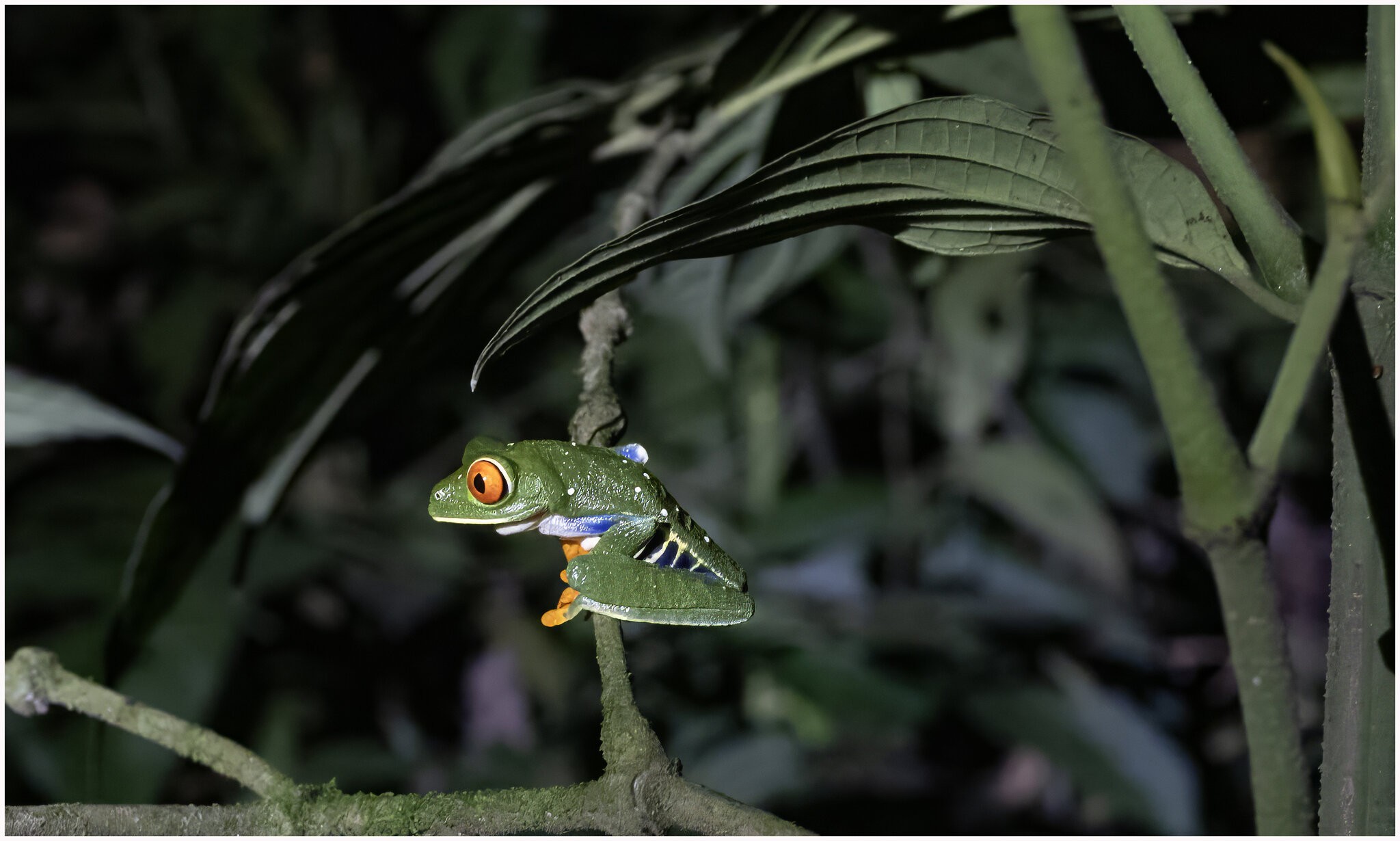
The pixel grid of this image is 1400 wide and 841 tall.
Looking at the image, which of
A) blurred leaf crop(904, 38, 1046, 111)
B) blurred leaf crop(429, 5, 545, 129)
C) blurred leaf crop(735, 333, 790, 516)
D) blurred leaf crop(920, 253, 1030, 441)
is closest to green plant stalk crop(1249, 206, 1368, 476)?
blurred leaf crop(904, 38, 1046, 111)

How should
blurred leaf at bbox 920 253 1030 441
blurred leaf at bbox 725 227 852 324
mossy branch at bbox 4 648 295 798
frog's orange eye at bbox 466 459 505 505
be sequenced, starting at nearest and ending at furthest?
1. mossy branch at bbox 4 648 295 798
2. frog's orange eye at bbox 466 459 505 505
3. blurred leaf at bbox 725 227 852 324
4. blurred leaf at bbox 920 253 1030 441

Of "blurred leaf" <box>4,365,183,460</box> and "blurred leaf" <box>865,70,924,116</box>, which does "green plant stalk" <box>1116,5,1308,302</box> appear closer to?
"blurred leaf" <box>865,70,924,116</box>

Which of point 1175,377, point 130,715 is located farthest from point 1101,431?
point 130,715

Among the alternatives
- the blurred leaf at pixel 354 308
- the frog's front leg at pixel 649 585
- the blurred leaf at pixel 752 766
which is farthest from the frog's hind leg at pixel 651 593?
the blurred leaf at pixel 752 766

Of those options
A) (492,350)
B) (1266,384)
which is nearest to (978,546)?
(1266,384)

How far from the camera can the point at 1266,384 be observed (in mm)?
Answer: 1778

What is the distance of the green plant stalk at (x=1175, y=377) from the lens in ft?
1.22

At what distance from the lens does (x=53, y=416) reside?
0.87 meters

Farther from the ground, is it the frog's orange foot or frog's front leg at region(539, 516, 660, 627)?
frog's front leg at region(539, 516, 660, 627)

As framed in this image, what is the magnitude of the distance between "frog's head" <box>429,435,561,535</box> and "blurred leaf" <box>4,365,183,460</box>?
0.28 metres

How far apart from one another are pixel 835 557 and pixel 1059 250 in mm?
785

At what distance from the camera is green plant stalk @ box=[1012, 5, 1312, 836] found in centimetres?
37

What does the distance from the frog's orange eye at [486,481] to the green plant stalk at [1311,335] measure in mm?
514

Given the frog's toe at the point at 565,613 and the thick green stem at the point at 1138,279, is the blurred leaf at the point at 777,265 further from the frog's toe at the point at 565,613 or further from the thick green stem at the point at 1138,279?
the thick green stem at the point at 1138,279
